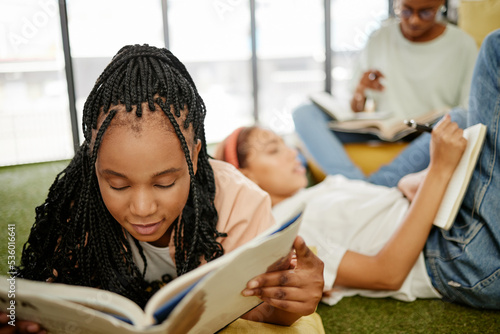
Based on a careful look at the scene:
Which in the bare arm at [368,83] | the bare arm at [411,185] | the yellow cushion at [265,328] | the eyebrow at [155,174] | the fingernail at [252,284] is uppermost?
the bare arm at [368,83]

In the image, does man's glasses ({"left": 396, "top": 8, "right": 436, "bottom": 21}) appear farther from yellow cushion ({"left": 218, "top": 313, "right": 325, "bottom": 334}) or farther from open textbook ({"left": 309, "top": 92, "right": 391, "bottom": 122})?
yellow cushion ({"left": 218, "top": 313, "right": 325, "bottom": 334})

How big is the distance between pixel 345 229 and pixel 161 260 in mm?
537

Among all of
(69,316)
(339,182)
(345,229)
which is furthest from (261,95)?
(69,316)

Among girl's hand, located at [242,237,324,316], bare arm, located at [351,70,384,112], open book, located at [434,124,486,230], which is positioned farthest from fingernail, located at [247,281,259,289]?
bare arm, located at [351,70,384,112]

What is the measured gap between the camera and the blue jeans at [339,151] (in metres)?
1.44

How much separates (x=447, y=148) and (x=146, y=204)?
705 millimetres

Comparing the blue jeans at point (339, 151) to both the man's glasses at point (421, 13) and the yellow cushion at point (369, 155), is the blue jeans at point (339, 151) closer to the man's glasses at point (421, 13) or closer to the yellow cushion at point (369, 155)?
the yellow cushion at point (369, 155)

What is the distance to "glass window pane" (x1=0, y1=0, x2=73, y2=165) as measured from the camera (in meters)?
1.53

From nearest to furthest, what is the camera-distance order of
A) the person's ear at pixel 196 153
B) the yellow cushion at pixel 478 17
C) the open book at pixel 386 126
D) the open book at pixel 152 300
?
the open book at pixel 152 300 < the person's ear at pixel 196 153 < the open book at pixel 386 126 < the yellow cushion at pixel 478 17

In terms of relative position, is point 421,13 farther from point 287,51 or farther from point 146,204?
point 287,51

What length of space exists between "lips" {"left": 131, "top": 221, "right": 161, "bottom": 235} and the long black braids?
7 centimetres

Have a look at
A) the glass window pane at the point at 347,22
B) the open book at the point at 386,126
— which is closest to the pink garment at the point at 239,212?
the open book at the point at 386,126

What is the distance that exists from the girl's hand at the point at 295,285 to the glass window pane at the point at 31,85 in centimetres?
95

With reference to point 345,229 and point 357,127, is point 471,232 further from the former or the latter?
point 357,127
